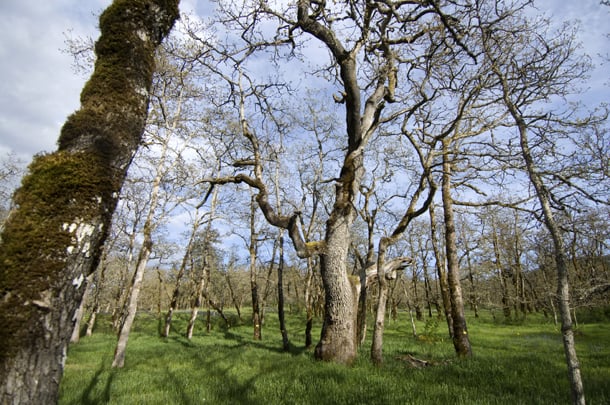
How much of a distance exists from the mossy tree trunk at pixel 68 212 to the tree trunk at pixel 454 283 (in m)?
7.88

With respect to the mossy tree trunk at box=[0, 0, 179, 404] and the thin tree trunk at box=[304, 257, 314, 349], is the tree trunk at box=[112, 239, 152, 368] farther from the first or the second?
the mossy tree trunk at box=[0, 0, 179, 404]

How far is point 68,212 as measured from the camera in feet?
6.91

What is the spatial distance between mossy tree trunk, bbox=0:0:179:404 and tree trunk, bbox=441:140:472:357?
7.88m

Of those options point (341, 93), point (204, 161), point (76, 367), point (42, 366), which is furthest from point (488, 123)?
point (76, 367)

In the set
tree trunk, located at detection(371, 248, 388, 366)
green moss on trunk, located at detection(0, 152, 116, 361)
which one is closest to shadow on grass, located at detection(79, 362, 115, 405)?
green moss on trunk, located at detection(0, 152, 116, 361)

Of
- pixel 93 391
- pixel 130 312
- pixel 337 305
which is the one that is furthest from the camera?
→ pixel 130 312

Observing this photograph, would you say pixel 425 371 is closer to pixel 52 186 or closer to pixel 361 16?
pixel 52 186

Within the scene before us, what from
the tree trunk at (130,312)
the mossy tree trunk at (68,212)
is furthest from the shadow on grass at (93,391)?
the mossy tree trunk at (68,212)

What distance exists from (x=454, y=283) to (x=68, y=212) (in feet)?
33.8

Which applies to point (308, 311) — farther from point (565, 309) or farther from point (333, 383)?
point (565, 309)

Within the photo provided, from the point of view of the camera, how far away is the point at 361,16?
714cm

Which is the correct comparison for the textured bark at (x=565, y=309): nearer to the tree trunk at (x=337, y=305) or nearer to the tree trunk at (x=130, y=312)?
the tree trunk at (x=337, y=305)

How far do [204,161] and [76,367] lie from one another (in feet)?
33.0

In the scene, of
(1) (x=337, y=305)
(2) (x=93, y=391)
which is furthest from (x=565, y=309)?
(2) (x=93, y=391)
